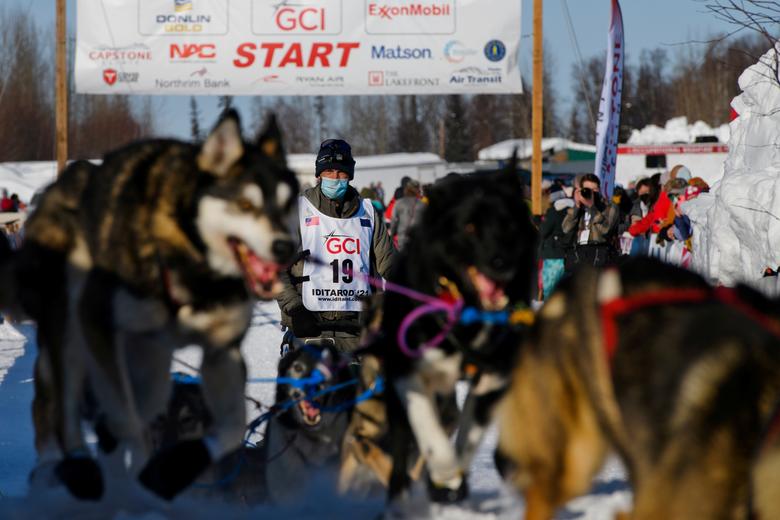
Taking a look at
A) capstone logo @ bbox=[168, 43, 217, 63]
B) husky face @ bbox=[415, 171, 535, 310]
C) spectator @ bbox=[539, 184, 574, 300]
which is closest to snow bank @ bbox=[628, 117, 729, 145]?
capstone logo @ bbox=[168, 43, 217, 63]

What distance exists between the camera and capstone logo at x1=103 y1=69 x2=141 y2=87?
41.8ft

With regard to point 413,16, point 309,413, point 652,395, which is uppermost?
point 413,16

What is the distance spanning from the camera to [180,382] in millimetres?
4449

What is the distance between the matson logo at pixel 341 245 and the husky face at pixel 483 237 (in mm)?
1908

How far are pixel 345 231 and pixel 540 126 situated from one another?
7894 mm

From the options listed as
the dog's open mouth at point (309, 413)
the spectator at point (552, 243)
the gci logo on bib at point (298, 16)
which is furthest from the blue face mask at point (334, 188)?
the gci logo on bib at point (298, 16)

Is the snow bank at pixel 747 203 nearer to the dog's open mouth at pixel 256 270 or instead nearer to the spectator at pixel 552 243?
the spectator at pixel 552 243

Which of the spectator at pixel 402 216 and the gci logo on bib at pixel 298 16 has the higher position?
the gci logo on bib at pixel 298 16

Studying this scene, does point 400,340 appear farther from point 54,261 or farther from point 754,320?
point 754,320

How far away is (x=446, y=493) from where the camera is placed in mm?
4023

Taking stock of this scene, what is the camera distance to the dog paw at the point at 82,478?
11.1 feet

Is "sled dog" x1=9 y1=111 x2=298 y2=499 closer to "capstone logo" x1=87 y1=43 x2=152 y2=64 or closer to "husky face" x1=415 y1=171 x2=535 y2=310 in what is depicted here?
"husky face" x1=415 y1=171 x2=535 y2=310

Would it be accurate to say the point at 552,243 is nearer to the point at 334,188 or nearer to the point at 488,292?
the point at 334,188

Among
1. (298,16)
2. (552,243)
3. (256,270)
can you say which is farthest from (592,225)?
(256,270)
